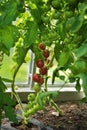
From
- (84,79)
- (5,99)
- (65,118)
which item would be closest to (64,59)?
(84,79)

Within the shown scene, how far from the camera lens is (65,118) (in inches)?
72.8

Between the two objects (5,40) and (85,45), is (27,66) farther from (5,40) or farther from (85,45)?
(85,45)

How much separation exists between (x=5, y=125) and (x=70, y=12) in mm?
934

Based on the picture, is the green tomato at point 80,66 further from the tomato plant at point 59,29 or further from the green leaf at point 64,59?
the green leaf at point 64,59

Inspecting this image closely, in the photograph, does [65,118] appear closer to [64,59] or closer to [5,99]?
[5,99]

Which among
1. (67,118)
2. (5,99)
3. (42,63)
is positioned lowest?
(67,118)

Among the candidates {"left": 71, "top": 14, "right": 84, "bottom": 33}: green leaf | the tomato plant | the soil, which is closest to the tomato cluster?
the soil

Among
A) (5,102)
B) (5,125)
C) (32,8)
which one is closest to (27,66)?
(5,125)

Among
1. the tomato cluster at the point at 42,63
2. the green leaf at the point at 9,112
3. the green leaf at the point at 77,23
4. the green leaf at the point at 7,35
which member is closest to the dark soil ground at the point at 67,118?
the tomato cluster at the point at 42,63

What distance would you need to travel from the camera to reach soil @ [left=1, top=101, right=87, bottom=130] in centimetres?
173

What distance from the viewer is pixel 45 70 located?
1494 mm

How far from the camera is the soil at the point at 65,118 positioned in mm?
1734

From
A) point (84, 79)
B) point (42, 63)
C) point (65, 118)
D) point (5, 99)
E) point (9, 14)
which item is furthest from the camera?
point (65, 118)

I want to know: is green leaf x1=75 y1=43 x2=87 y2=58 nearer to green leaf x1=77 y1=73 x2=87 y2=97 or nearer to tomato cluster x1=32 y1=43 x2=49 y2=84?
green leaf x1=77 y1=73 x2=87 y2=97
